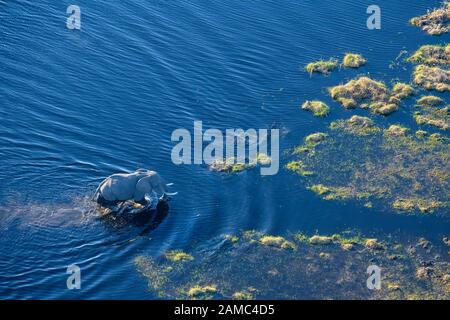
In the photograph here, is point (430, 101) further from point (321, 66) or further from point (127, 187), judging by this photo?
point (127, 187)

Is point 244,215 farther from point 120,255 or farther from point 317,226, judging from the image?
point 120,255

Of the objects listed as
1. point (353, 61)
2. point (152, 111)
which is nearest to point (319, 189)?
point (152, 111)

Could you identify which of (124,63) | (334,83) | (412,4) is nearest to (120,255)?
(124,63)

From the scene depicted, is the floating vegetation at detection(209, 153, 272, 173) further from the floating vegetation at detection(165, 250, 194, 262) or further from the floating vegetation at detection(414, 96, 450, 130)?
the floating vegetation at detection(414, 96, 450, 130)

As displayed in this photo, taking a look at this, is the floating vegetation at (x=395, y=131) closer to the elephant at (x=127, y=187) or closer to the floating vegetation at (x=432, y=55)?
the floating vegetation at (x=432, y=55)

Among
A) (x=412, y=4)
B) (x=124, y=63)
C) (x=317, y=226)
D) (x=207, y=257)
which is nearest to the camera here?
(x=207, y=257)
